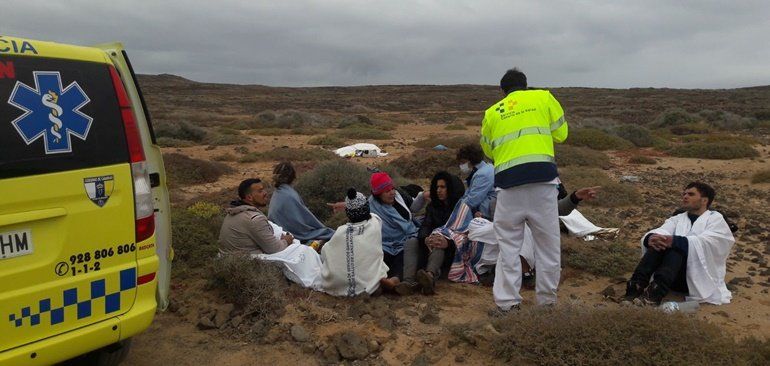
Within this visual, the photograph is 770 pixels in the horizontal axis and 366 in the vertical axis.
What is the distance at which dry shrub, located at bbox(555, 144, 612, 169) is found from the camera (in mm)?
12781

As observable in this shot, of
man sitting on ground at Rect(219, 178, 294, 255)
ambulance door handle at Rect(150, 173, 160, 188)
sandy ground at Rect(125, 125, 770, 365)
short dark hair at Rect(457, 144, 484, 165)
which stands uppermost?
ambulance door handle at Rect(150, 173, 160, 188)

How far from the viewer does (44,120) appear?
2.37 meters

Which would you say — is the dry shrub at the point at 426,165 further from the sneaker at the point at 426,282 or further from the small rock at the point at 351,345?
the small rock at the point at 351,345

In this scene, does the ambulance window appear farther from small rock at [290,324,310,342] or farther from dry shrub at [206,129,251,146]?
dry shrub at [206,129,251,146]

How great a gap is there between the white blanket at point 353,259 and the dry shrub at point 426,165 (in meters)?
6.61

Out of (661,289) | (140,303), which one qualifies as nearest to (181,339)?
(140,303)

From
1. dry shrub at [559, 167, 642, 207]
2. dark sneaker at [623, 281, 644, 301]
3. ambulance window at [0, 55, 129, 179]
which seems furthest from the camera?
dry shrub at [559, 167, 642, 207]

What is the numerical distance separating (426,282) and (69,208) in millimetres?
2983

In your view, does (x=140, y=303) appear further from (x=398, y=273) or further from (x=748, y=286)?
(x=748, y=286)

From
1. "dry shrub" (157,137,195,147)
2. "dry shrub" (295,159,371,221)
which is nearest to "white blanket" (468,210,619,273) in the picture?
"dry shrub" (295,159,371,221)

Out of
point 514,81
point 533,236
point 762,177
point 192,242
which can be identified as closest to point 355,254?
point 533,236

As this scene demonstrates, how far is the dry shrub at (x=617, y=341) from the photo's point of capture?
3.03 meters

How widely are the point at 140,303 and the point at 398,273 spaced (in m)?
2.85

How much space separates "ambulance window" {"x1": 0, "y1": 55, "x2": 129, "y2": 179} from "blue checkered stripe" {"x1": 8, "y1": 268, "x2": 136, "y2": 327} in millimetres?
559
